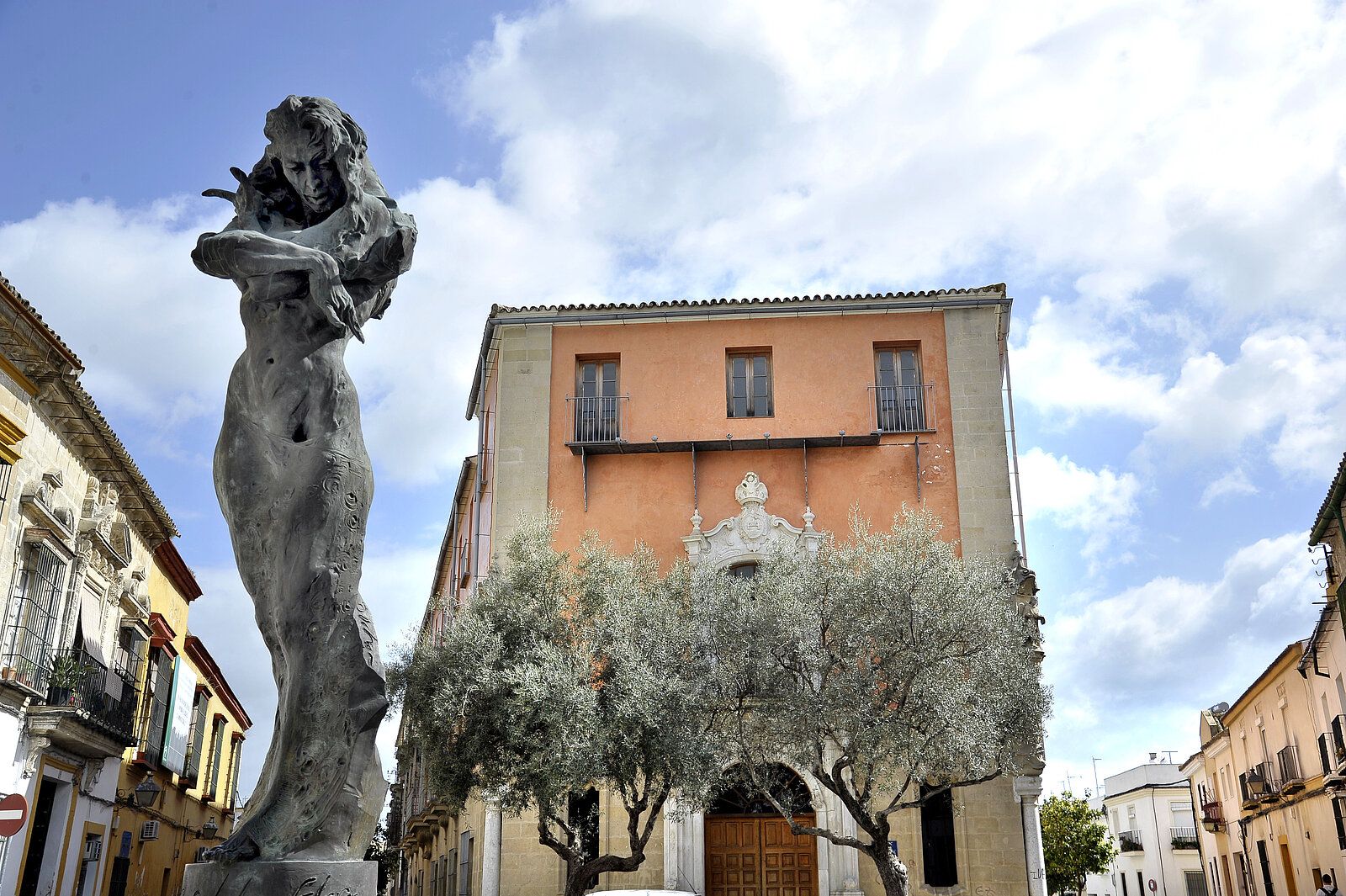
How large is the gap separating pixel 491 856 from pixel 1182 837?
5020 cm

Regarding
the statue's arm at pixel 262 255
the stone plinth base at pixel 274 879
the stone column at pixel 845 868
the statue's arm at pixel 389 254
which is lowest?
the stone plinth base at pixel 274 879

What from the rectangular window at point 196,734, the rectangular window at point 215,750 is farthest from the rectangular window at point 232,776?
the rectangular window at point 196,734

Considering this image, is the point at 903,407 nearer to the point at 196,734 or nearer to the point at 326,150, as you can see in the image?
the point at 326,150

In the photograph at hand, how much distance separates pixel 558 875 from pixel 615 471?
7.20 meters

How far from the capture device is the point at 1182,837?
57.8 meters

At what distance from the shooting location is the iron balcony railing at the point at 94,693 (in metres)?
15.9

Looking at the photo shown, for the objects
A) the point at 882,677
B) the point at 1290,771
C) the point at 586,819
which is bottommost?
the point at 586,819

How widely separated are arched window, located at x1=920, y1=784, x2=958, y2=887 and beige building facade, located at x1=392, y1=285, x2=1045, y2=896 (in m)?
0.04

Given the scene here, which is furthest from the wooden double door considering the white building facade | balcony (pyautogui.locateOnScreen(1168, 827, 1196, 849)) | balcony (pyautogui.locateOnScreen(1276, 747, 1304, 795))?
balcony (pyautogui.locateOnScreen(1168, 827, 1196, 849))

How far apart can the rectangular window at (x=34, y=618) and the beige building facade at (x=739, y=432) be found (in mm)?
6322

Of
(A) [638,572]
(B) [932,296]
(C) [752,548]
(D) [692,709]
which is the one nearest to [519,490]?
(A) [638,572]

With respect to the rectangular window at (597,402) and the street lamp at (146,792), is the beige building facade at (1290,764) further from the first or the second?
the street lamp at (146,792)

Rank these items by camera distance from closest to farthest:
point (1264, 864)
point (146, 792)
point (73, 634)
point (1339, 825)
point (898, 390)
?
1. point (73, 634)
2. point (146, 792)
3. point (898, 390)
4. point (1339, 825)
5. point (1264, 864)

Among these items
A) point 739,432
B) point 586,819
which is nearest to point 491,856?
point 586,819
